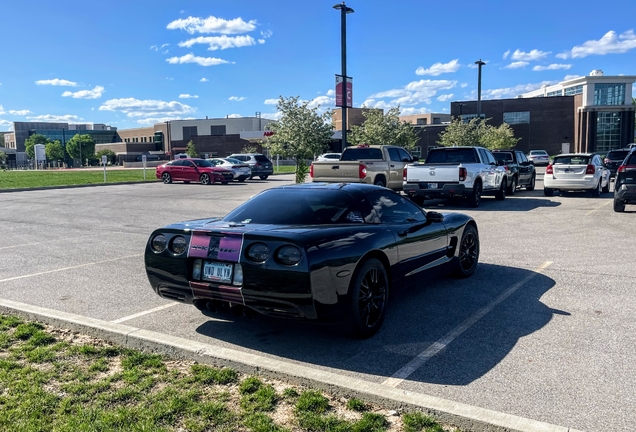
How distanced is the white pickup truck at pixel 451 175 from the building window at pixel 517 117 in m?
65.0

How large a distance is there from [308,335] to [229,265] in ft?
3.46

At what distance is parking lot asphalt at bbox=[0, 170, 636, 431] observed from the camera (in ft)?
12.8

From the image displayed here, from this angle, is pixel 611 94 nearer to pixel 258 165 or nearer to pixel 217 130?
pixel 258 165

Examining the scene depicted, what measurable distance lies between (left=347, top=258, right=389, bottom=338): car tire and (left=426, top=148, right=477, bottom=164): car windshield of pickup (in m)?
12.1

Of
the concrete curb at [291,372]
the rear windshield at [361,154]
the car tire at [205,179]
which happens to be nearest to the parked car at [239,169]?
the car tire at [205,179]

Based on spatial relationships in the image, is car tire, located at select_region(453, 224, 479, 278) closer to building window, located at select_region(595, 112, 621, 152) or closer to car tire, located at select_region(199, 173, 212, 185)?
car tire, located at select_region(199, 173, 212, 185)

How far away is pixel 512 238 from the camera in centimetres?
1062

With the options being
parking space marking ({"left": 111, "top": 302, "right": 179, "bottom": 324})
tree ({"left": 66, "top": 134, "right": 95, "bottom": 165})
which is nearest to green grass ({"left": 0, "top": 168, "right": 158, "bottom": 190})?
parking space marking ({"left": 111, "top": 302, "right": 179, "bottom": 324})

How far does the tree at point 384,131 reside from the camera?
40.2 m

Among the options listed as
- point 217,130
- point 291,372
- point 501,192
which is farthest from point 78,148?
point 291,372

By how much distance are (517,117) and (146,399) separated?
80743 mm

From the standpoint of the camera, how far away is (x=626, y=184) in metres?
13.8

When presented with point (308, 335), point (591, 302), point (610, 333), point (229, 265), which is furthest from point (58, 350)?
point (591, 302)

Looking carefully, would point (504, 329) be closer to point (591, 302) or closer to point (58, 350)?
point (591, 302)
